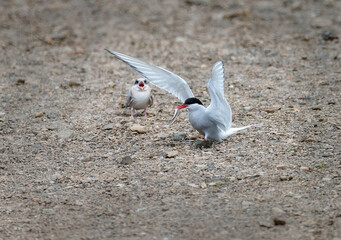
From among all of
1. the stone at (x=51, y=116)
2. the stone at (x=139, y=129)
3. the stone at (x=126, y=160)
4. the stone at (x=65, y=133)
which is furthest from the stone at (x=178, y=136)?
the stone at (x=51, y=116)

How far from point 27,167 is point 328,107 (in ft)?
9.69

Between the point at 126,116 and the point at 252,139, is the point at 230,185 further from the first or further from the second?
the point at 126,116

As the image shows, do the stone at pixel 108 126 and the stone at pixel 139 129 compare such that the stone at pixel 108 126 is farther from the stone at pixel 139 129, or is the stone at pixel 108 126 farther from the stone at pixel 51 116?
the stone at pixel 51 116

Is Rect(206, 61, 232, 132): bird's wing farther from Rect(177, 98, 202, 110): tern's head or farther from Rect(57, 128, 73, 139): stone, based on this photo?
Rect(57, 128, 73, 139): stone

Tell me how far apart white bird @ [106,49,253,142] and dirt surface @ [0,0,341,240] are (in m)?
0.18

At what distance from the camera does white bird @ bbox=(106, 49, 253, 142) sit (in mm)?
4613

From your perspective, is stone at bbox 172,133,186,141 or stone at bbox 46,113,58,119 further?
stone at bbox 46,113,58,119

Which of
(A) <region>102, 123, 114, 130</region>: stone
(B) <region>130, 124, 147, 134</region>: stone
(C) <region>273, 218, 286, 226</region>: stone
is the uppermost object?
(B) <region>130, 124, 147, 134</region>: stone

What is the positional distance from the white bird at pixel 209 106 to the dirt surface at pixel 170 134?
184 millimetres

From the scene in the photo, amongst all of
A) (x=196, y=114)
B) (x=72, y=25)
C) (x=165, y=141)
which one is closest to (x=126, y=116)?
(x=165, y=141)

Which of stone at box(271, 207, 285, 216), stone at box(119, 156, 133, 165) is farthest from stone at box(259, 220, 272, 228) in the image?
stone at box(119, 156, 133, 165)

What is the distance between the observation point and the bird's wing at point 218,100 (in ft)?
15.0

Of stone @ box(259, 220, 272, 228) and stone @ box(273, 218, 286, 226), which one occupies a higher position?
stone @ box(273, 218, 286, 226)

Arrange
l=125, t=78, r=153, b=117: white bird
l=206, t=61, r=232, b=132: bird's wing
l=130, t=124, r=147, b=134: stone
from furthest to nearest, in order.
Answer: l=125, t=78, r=153, b=117: white bird
l=130, t=124, r=147, b=134: stone
l=206, t=61, r=232, b=132: bird's wing
